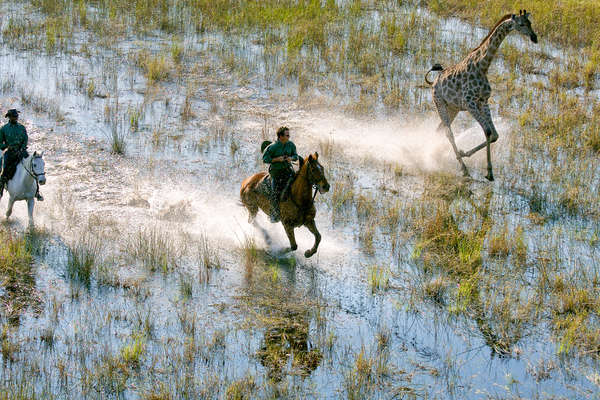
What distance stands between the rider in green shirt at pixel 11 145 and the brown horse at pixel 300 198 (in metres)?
3.21

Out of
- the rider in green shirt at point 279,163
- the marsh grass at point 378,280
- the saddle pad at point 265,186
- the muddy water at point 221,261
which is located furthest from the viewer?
the saddle pad at point 265,186

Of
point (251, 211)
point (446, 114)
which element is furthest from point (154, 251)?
point (446, 114)

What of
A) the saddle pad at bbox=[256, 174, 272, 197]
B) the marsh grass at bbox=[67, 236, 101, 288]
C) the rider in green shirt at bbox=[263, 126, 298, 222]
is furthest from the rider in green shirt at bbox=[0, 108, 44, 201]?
the rider in green shirt at bbox=[263, 126, 298, 222]

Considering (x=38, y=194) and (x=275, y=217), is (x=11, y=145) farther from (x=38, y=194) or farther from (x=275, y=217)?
(x=275, y=217)

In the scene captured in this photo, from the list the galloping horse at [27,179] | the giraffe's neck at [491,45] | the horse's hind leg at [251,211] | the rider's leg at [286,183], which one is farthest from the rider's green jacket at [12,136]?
the giraffe's neck at [491,45]

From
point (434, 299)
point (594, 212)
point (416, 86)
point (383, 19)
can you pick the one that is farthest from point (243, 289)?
point (383, 19)

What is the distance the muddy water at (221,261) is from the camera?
722 cm

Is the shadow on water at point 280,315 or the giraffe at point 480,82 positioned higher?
the giraffe at point 480,82

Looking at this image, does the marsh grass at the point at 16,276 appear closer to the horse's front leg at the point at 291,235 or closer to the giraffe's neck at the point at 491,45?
the horse's front leg at the point at 291,235

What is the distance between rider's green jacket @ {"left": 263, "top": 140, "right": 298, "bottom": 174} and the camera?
9.41m

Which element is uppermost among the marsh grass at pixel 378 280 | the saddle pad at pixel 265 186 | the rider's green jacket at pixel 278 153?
the rider's green jacket at pixel 278 153

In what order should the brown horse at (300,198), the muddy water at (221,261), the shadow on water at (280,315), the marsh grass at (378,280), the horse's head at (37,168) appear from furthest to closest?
the horse's head at (37,168)
the marsh grass at (378,280)
the brown horse at (300,198)
the shadow on water at (280,315)
the muddy water at (221,261)

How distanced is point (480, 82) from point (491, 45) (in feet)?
2.08

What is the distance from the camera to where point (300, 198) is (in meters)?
9.30
